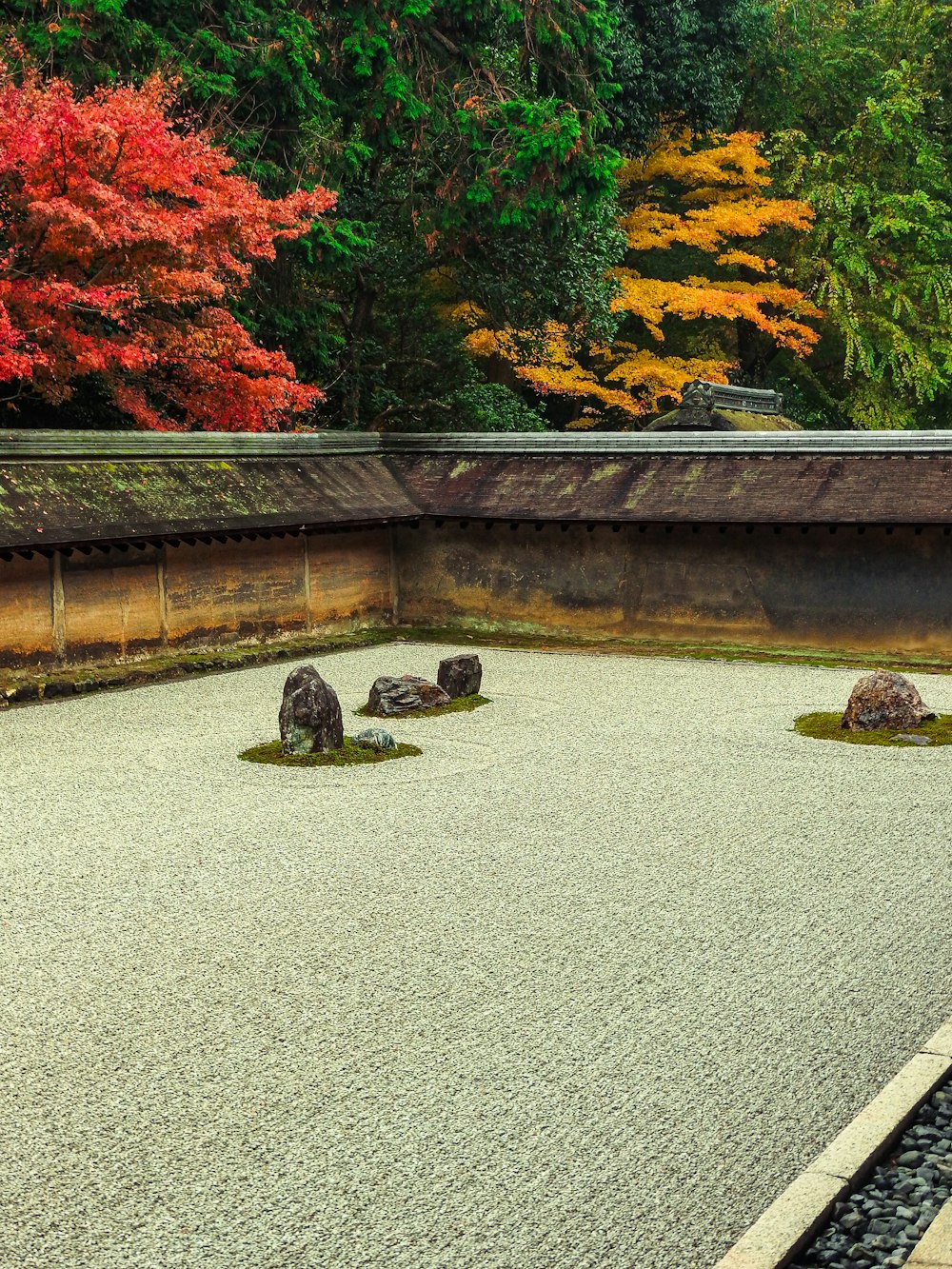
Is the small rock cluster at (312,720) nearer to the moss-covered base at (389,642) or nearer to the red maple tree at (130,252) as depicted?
the moss-covered base at (389,642)

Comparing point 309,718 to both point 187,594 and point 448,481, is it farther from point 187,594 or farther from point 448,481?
point 448,481

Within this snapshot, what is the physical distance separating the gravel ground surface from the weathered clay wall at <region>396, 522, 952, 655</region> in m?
5.89

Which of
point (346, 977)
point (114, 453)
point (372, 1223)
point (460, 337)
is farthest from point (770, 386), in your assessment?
point (372, 1223)

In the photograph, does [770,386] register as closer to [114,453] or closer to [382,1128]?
[114,453]

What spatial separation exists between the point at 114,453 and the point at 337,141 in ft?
24.7

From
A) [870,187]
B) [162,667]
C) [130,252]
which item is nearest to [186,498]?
[162,667]

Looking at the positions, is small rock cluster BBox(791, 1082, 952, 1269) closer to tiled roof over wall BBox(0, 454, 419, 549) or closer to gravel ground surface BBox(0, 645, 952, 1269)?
gravel ground surface BBox(0, 645, 952, 1269)

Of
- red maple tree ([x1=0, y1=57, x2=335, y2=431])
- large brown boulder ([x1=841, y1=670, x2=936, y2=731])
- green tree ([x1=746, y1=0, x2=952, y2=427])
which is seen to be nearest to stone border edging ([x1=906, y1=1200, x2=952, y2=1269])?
large brown boulder ([x1=841, y1=670, x2=936, y2=731])

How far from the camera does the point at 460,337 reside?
84.3ft

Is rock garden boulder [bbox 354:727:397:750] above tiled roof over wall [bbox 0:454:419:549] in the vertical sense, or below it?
below

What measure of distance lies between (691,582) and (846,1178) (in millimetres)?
14128

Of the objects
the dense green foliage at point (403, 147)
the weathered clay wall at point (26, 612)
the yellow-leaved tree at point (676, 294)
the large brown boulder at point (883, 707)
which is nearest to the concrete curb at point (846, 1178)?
the large brown boulder at point (883, 707)

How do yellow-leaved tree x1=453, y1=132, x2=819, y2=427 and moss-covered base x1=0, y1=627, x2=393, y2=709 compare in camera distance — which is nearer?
moss-covered base x1=0, y1=627, x2=393, y2=709

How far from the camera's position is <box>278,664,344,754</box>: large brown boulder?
11383 mm
